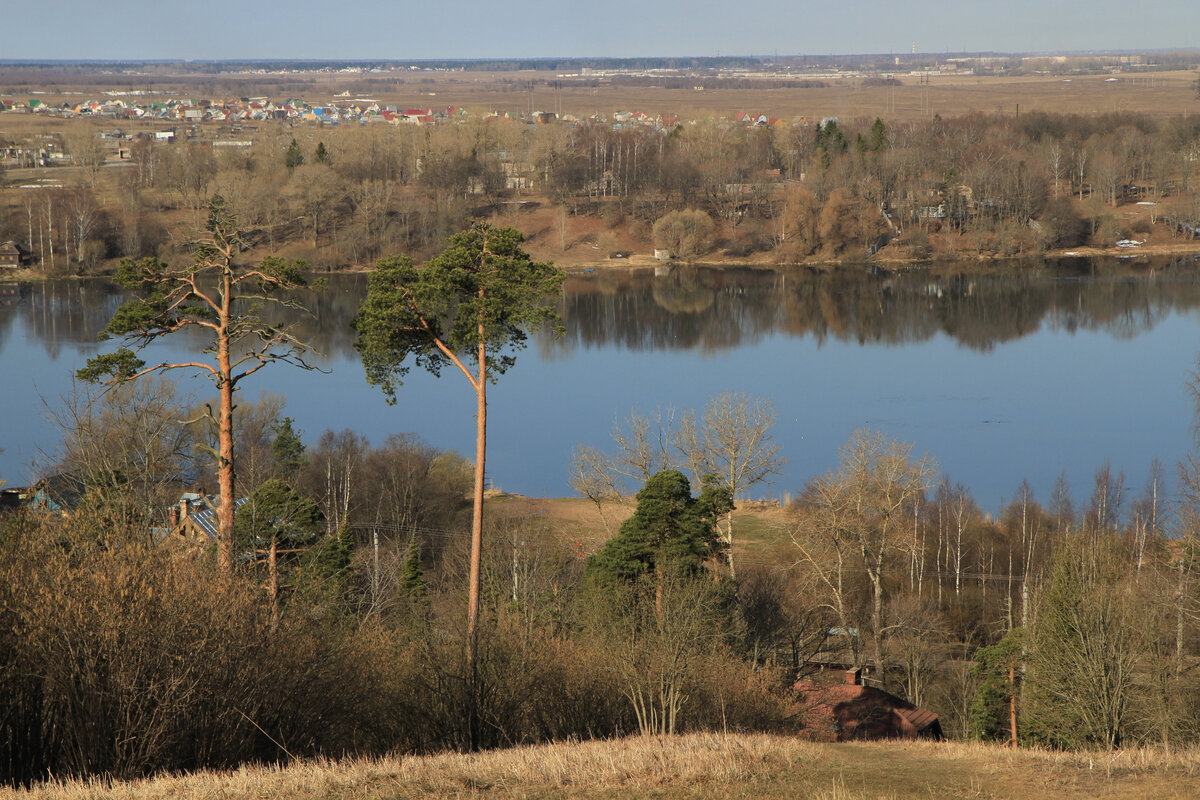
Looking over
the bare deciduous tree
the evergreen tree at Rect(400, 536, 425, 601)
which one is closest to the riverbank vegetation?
the evergreen tree at Rect(400, 536, 425, 601)

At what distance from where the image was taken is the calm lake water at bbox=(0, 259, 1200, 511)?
2950 centimetres

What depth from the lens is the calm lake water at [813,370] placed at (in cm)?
2950

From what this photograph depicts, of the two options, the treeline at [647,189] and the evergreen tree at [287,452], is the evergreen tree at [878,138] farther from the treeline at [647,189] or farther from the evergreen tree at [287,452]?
the evergreen tree at [287,452]

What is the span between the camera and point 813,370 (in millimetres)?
38406

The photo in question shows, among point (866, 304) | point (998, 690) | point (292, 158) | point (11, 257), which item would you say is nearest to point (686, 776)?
point (998, 690)

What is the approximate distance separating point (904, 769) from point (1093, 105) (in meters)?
147

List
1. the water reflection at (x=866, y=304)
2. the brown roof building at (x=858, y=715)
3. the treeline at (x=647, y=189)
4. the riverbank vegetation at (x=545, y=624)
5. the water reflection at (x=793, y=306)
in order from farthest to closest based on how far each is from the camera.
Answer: the treeline at (x=647, y=189), the water reflection at (x=866, y=304), the water reflection at (x=793, y=306), the brown roof building at (x=858, y=715), the riverbank vegetation at (x=545, y=624)

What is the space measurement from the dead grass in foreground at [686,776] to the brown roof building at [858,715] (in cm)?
465

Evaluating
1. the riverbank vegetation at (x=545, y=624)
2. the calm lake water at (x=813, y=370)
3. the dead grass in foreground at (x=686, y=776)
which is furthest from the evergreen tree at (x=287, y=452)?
the dead grass in foreground at (x=686, y=776)

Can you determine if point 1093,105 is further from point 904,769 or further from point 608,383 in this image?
point 904,769

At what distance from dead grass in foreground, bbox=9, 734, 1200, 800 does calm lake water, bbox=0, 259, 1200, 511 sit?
1748cm

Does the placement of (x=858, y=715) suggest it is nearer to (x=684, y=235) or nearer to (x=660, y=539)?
(x=660, y=539)

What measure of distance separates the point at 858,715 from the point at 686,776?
21.1 feet

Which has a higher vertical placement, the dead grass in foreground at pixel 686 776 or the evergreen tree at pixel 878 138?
the evergreen tree at pixel 878 138
